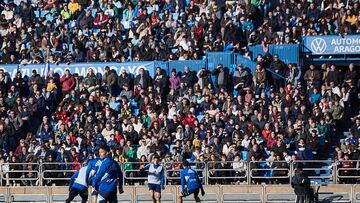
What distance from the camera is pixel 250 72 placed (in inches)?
1469

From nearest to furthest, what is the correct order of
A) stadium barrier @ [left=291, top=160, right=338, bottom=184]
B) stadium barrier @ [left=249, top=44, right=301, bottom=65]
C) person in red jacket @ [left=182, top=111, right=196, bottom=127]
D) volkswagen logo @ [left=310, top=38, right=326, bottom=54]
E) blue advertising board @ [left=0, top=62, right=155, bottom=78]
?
1. stadium barrier @ [left=291, top=160, right=338, bottom=184]
2. person in red jacket @ [left=182, top=111, right=196, bottom=127]
3. stadium barrier @ [left=249, top=44, right=301, bottom=65]
4. volkswagen logo @ [left=310, top=38, right=326, bottom=54]
5. blue advertising board @ [left=0, top=62, right=155, bottom=78]

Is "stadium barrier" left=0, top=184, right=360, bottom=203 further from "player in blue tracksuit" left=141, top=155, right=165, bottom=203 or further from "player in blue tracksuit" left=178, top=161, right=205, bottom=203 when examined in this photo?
"player in blue tracksuit" left=178, top=161, right=205, bottom=203

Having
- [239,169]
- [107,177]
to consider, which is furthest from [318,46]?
[107,177]

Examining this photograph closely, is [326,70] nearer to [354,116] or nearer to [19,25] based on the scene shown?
[354,116]

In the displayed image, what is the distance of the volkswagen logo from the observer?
37219 mm

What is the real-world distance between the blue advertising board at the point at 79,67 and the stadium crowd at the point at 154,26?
0.94 feet

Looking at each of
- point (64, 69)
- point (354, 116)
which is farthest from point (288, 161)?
point (64, 69)

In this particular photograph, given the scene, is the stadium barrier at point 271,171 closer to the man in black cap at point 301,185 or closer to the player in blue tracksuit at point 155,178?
the man in black cap at point 301,185

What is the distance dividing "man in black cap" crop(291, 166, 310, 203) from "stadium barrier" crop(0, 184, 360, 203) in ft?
3.44

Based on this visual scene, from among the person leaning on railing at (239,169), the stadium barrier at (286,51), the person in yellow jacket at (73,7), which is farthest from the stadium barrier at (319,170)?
the person in yellow jacket at (73,7)

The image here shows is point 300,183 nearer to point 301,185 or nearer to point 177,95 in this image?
point 301,185

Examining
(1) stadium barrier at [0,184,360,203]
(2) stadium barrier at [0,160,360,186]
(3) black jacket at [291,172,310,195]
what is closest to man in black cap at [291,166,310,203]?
(3) black jacket at [291,172,310,195]

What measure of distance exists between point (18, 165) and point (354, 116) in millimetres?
10063

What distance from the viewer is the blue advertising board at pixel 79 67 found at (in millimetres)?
38812
